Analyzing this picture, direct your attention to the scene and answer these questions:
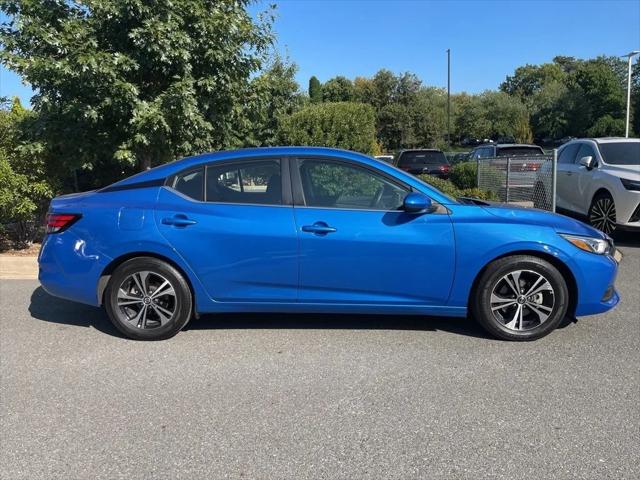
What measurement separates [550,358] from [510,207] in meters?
1.29

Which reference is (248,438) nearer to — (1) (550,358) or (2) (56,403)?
(2) (56,403)

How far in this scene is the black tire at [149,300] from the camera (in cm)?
453

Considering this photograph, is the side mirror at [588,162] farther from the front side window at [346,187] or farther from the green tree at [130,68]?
the front side window at [346,187]

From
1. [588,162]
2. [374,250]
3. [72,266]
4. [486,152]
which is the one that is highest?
[486,152]

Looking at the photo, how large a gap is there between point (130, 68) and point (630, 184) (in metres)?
7.36

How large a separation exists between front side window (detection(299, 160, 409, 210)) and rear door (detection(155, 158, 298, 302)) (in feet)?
0.65

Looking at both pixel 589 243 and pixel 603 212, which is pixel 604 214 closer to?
pixel 603 212

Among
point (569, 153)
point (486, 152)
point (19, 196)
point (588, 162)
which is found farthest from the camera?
point (486, 152)

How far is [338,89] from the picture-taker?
60938 mm

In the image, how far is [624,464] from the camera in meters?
2.83

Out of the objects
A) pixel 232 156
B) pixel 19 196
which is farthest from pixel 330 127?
pixel 232 156

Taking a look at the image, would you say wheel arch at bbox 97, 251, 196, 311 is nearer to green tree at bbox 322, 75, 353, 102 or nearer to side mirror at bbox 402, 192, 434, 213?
side mirror at bbox 402, 192, 434, 213

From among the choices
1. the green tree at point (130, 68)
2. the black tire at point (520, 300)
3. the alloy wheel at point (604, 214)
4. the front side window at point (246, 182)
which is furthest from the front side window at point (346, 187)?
the alloy wheel at point (604, 214)

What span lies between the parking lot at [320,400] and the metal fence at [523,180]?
522 centimetres
